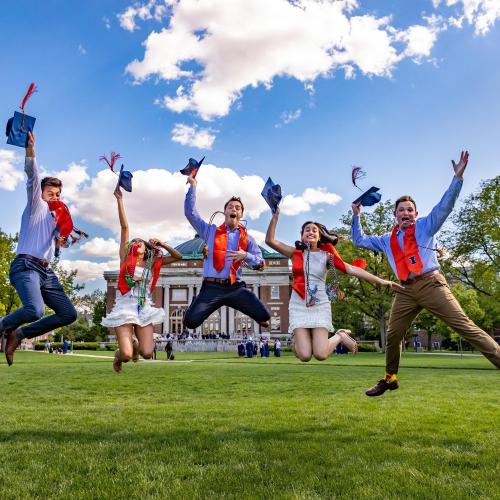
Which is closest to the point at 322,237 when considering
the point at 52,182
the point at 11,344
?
the point at 52,182

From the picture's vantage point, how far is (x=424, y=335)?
331 feet

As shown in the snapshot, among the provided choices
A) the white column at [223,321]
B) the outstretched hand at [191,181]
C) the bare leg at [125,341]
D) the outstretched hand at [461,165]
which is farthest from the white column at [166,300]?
the outstretched hand at [461,165]

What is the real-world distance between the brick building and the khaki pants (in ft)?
248

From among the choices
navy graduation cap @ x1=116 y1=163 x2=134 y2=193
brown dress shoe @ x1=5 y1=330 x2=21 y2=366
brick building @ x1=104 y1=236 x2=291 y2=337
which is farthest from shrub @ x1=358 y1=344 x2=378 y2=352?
brown dress shoe @ x1=5 y1=330 x2=21 y2=366

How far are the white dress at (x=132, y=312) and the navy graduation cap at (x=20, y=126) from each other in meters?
2.64

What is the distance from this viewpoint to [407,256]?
7523 millimetres

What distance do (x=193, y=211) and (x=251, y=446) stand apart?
366 cm

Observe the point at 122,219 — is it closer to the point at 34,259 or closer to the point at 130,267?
the point at 130,267

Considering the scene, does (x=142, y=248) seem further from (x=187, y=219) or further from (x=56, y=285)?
(x=56, y=285)

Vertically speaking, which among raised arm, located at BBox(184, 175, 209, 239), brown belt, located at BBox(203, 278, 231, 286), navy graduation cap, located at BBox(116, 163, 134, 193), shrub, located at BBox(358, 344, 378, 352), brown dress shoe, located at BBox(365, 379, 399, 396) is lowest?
shrub, located at BBox(358, 344, 378, 352)

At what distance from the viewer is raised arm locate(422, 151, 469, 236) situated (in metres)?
7.12

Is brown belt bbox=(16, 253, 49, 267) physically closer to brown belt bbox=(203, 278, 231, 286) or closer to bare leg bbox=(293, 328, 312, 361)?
brown belt bbox=(203, 278, 231, 286)

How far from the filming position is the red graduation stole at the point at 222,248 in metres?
7.93

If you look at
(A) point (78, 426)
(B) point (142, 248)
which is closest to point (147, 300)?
(B) point (142, 248)
